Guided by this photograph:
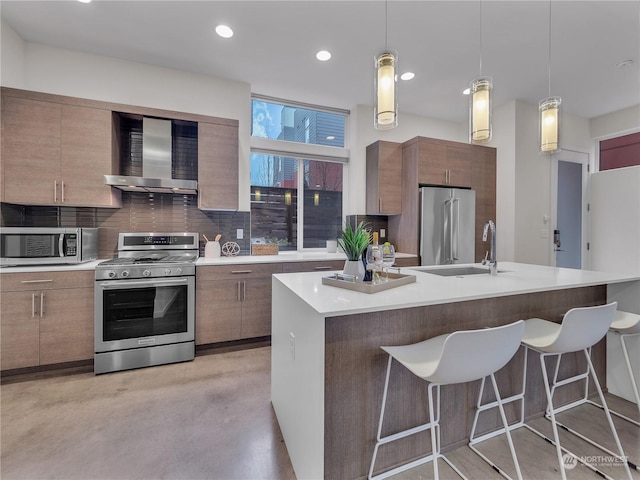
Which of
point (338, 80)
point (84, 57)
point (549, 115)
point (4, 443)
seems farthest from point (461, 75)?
point (4, 443)

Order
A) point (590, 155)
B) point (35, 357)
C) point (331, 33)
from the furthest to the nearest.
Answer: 1. point (590, 155)
2. point (331, 33)
3. point (35, 357)

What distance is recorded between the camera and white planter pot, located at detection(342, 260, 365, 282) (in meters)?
1.67

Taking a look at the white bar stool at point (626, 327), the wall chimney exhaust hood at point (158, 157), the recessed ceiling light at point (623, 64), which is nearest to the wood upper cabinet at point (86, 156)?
the wall chimney exhaust hood at point (158, 157)

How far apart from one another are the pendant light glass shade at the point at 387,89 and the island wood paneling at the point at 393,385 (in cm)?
110

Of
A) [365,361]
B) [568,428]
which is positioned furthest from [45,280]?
[568,428]

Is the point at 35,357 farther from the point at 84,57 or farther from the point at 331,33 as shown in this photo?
the point at 331,33

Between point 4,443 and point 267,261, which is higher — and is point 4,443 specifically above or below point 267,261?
below

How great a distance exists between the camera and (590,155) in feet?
15.3

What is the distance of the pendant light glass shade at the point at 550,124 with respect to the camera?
2061 mm

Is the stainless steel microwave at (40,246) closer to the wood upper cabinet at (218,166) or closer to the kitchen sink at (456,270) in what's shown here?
the wood upper cabinet at (218,166)

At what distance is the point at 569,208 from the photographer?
14.8 ft

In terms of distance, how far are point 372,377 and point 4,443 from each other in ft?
7.12

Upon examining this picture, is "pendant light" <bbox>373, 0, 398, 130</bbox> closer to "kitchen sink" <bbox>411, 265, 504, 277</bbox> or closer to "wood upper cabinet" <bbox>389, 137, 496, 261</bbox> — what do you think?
"kitchen sink" <bbox>411, 265, 504, 277</bbox>

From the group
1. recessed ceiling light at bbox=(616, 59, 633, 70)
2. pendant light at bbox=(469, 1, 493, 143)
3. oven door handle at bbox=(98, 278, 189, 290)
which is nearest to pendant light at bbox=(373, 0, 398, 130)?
pendant light at bbox=(469, 1, 493, 143)
